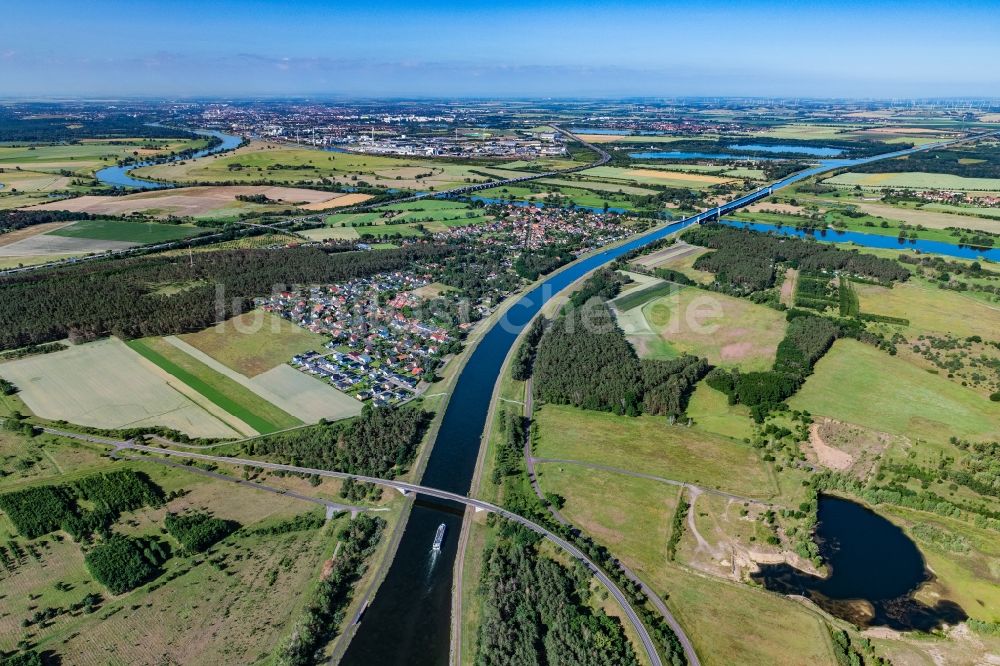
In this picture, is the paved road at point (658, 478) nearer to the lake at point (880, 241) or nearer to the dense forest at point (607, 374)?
the dense forest at point (607, 374)

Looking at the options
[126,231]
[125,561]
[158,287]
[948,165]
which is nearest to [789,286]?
[125,561]

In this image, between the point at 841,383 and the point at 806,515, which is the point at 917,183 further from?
the point at 806,515

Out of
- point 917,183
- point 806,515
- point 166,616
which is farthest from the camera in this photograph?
point 917,183

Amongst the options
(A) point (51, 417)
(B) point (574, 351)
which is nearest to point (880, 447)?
(B) point (574, 351)

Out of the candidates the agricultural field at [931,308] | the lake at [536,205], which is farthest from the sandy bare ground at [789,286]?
the lake at [536,205]

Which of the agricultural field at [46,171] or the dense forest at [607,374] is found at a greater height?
the agricultural field at [46,171]

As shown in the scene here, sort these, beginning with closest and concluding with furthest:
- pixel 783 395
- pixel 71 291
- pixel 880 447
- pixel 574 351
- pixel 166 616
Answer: pixel 166 616
pixel 880 447
pixel 783 395
pixel 574 351
pixel 71 291

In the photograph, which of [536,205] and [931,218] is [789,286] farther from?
[536,205]
